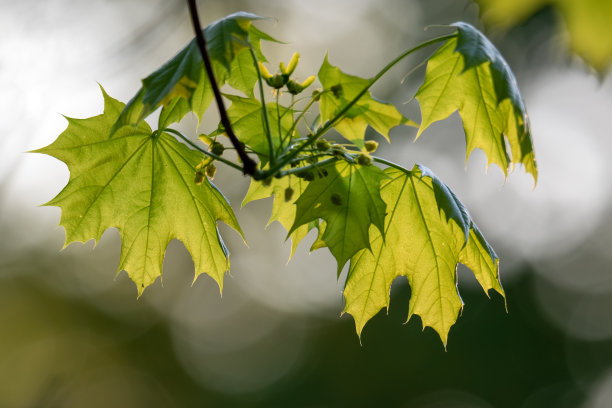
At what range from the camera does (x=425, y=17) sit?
10.2 m

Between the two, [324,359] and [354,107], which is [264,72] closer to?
[354,107]

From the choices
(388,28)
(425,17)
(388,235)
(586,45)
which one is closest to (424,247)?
(388,235)

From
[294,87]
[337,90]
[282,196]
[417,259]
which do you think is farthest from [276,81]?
[417,259]

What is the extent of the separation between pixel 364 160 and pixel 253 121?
0.33 meters

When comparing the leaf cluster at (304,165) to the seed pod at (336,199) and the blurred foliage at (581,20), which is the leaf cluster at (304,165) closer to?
the seed pod at (336,199)

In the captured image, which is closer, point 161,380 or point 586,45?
point 586,45

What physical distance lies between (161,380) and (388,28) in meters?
8.50

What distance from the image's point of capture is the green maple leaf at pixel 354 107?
4.68 ft

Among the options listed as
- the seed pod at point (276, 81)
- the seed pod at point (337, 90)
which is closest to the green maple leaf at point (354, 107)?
the seed pod at point (337, 90)

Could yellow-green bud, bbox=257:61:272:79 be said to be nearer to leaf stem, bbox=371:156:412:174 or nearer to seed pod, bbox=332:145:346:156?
seed pod, bbox=332:145:346:156

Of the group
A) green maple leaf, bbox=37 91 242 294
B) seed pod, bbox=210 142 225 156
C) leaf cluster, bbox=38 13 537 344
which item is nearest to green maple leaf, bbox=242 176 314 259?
leaf cluster, bbox=38 13 537 344

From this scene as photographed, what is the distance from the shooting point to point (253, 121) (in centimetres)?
154

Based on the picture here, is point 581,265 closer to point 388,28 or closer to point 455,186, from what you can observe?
point 455,186

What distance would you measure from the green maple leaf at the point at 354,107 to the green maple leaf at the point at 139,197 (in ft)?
1.50
